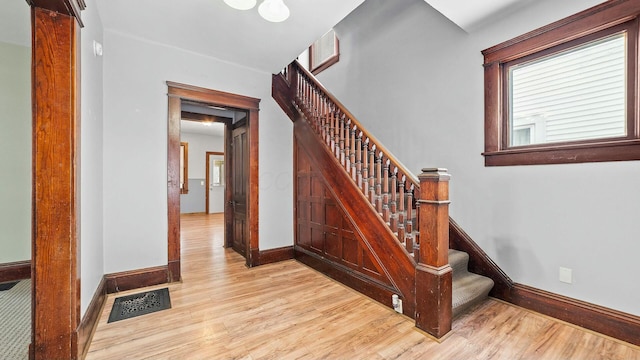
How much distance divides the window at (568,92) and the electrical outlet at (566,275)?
924 mm

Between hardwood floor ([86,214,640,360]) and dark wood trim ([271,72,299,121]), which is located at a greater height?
dark wood trim ([271,72,299,121])

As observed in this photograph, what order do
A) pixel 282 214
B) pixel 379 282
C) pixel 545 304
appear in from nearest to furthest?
pixel 545 304 < pixel 379 282 < pixel 282 214

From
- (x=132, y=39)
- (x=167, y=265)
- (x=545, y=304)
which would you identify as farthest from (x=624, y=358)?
(x=132, y=39)

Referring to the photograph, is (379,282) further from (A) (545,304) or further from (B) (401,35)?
(B) (401,35)

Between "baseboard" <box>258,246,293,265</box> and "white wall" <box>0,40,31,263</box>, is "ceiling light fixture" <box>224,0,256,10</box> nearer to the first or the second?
"baseboard" <box>258,246,293,265</box>

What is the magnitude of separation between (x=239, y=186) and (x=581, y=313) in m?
4.03

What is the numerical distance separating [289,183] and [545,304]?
3.12 meters

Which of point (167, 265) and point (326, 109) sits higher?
point (326, 109)

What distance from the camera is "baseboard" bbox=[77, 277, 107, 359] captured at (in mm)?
1728

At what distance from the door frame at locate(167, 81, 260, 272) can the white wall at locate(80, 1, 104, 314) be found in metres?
0.62

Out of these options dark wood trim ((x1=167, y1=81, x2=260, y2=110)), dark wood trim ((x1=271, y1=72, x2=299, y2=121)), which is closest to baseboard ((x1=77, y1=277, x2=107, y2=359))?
dark wood trim ((x1=167, y1=81, x2=260, y2=110))

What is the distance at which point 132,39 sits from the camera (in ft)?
9.37

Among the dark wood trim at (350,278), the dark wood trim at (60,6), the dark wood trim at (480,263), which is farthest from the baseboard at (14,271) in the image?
the dark wood trim at (480,263)

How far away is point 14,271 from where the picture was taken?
3.06 meters
